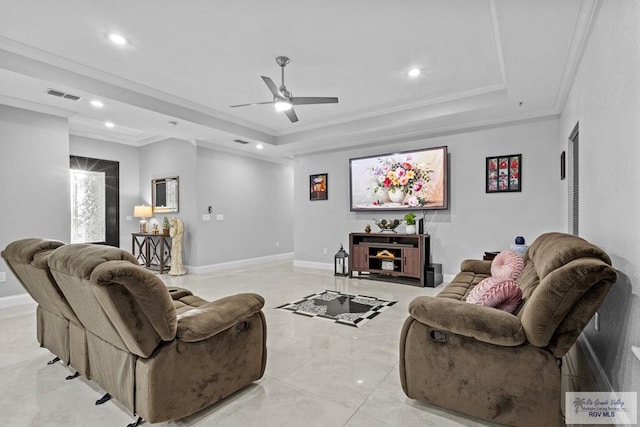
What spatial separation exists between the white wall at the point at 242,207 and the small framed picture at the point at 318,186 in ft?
4.76

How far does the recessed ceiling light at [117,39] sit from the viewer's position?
304 centimetres

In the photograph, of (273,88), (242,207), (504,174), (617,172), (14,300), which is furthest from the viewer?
(242,207)

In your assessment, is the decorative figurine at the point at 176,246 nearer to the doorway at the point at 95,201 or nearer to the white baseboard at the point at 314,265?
the doorway at the point at 95,201

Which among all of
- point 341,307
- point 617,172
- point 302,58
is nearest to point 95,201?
point 302,58

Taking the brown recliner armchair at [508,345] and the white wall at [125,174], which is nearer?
the brown recliner armchair at [508,345]

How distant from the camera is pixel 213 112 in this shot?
5254 mm

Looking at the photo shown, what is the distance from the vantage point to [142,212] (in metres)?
6.82

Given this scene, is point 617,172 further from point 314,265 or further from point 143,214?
point 143,214

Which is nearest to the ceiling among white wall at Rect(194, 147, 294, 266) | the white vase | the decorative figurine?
the white vase

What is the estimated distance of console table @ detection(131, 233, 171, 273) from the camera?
6469mm

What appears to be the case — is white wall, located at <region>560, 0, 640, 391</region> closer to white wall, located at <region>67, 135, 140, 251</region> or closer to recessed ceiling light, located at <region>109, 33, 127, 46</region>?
recessed ceiling light, located at <region>109, 33, 127, 46</region>

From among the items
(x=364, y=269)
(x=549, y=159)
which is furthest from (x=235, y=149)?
(x=549, y=159)

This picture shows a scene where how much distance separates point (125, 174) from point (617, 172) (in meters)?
7.91

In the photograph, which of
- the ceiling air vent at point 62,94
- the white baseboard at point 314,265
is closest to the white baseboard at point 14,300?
the ceiling air vent at point 62,94
